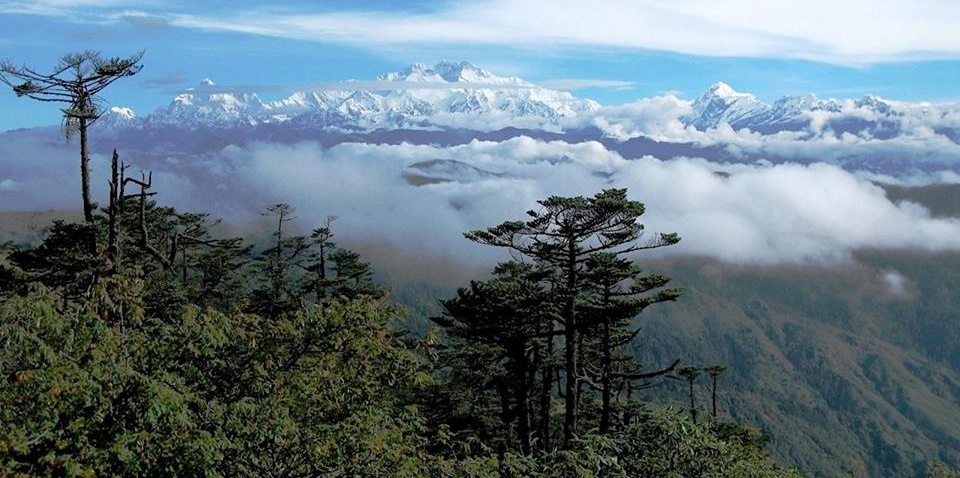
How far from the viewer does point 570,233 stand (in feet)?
83.6

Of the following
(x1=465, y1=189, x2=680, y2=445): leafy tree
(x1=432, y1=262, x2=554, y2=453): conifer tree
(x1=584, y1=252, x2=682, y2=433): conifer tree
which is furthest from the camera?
(x1=432, y1=262, x2=554, y2=453): conifer tree

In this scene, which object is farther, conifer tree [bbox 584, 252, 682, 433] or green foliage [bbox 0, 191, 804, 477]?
conifer tree [bbox 584, 252, 682, 433]

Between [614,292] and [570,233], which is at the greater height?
[570,233]

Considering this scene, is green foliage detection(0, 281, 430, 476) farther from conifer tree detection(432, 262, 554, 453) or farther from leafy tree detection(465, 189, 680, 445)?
conifer tree detection(432, 262, 554, 453)

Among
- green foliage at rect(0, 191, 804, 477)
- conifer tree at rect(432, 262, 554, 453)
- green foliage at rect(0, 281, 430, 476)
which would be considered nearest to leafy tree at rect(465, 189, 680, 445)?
conifer tree at rect(432, 262, 554, 453)

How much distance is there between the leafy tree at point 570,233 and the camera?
2458 centimetres

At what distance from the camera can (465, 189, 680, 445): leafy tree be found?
24.6m

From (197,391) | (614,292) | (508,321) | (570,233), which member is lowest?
(508,321)

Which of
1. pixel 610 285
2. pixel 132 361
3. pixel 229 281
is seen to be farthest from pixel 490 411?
pixel 132 361

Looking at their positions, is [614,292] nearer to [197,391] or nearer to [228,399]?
[228,399]

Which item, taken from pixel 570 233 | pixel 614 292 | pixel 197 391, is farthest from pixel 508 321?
pixel 197 391

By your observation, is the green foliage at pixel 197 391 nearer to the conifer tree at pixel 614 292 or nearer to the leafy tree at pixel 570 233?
the leafy tree at pixel 570 233

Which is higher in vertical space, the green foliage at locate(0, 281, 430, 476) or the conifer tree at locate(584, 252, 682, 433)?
the green foliage at locate(0, 281, 430, 476)

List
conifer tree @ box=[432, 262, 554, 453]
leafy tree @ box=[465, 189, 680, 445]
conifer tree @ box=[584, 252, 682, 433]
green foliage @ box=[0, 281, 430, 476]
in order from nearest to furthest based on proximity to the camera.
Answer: green foliage @ box=[0, 281, 430, 476] → leafy tree @ box=[465, 189, 680, 445] → conifer tree @ box=[584, 252, 682, 433] → conifer tree @ box=[432, 262, 554, 453]
